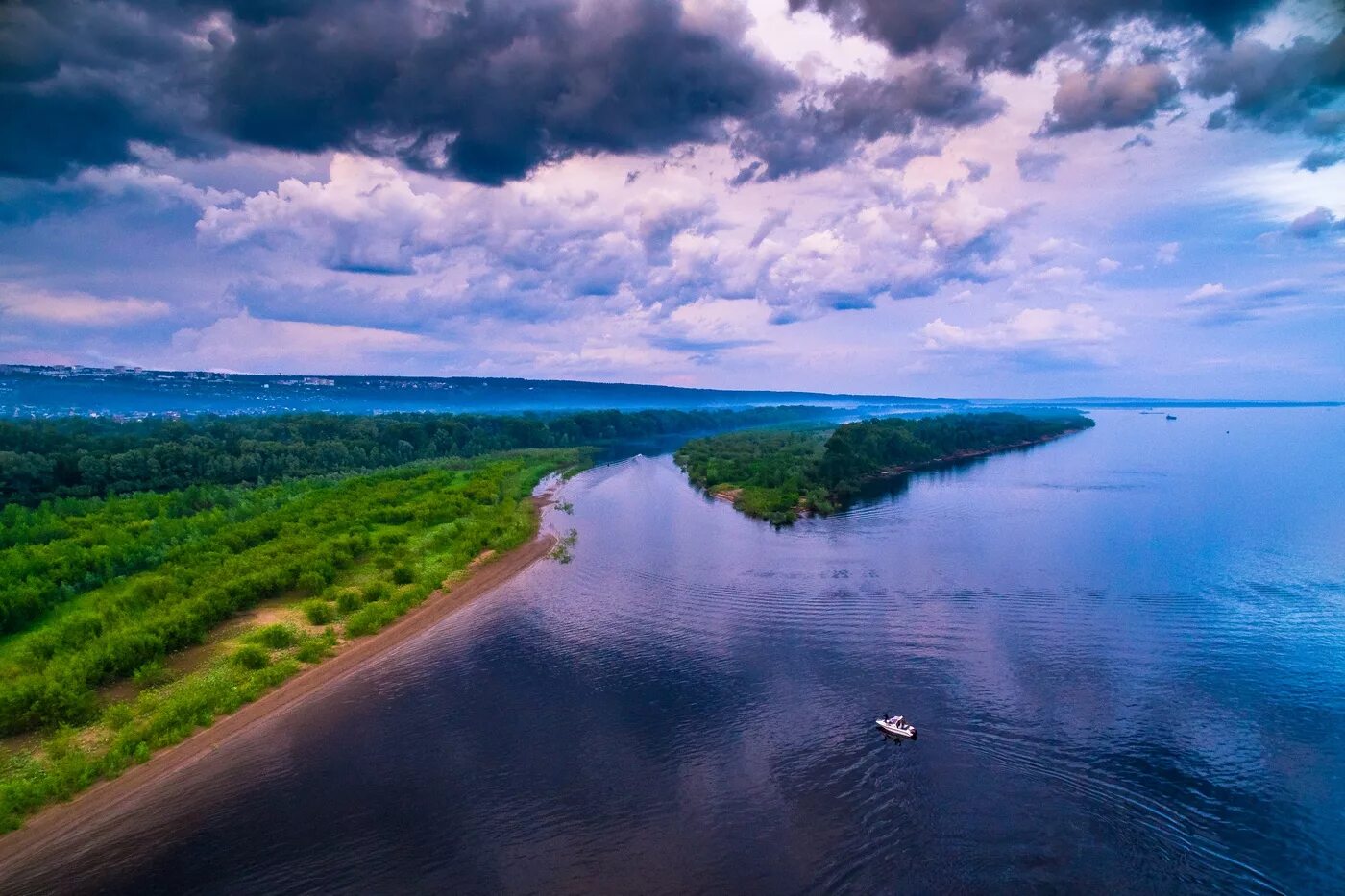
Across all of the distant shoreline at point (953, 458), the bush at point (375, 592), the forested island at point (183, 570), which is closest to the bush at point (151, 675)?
the forested island at point (183, 570)

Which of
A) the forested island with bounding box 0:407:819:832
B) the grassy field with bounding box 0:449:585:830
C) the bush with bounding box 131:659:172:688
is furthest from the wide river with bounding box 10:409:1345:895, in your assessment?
the bush with bounding box 131:659:172:688

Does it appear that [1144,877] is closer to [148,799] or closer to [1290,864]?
[1290,864]

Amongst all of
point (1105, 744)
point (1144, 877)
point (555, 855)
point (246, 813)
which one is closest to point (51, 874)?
point (246, 813)

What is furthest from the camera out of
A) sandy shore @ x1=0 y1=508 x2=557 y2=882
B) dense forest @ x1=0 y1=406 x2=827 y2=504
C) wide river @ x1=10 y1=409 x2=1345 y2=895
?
dense forest @ x1=0 y1=406 x2=827 y2=504

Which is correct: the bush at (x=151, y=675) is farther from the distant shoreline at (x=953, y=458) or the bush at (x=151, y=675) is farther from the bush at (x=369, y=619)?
the distant shoreline at (x=953, y=458)

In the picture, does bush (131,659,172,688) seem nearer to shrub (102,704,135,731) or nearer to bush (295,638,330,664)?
shrub (102,704,135,731)

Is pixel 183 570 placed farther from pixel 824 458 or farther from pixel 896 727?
pixel 824 458
